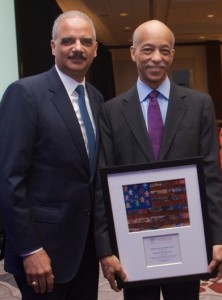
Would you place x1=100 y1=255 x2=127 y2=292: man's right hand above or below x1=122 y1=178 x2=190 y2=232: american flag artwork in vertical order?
below

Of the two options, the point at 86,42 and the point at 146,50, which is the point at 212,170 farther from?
the point at 86,42

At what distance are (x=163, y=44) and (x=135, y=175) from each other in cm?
50

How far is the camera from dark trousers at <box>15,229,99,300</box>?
1.59 metres

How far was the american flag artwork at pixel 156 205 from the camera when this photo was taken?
1.48 m

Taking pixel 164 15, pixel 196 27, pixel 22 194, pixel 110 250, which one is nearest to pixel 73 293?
pixel 110 250

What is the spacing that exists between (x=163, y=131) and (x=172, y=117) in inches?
2.4

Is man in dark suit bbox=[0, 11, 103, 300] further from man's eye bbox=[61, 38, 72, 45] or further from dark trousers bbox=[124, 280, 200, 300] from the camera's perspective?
dark trousers bbox=[124, 280, 200, 300]

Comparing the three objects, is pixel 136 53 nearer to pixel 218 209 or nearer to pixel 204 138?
pixel 204 138

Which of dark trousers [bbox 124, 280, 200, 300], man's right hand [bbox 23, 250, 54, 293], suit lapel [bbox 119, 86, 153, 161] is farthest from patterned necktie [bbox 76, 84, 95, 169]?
dark trousers [bbox 124, 280, 200, 300]

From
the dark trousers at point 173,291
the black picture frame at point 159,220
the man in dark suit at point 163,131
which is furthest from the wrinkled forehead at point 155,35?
the dark trousers at point 173,291

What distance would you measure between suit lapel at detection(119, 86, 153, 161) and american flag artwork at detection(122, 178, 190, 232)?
13 cm

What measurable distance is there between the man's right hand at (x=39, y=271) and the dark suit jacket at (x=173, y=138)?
19 centimetres

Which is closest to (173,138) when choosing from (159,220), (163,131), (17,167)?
(163,131)

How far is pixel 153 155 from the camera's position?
1.55 m
